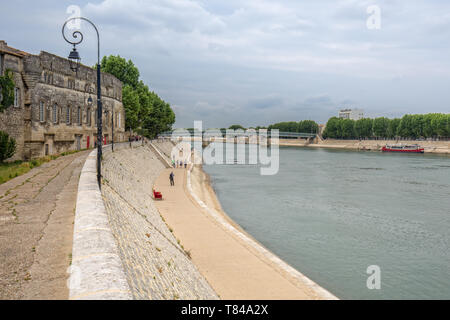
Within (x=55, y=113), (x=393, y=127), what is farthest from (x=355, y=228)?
(x=393, y=127)

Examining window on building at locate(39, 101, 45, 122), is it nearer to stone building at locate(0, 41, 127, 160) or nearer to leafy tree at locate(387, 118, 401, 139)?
stone building at locate(0, 41, 127, 160)

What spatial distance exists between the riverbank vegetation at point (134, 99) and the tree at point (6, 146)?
36.7m

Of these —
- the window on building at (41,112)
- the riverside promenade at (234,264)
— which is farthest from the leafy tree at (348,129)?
the riverside promenade at (234,264)

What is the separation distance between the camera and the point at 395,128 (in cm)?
14125

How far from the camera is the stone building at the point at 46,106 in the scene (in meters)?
32.6

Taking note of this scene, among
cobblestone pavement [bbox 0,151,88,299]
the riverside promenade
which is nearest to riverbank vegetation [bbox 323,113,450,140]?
the riverside promenade

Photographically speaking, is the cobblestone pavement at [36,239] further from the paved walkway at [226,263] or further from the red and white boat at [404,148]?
the red and white boat at [404,148]

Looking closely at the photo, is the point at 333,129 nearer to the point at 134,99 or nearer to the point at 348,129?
the point at 348,129

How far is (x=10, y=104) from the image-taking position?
30.3 m

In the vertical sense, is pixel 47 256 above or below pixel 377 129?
below

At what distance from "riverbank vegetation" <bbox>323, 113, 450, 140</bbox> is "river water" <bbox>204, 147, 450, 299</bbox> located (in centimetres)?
8365
